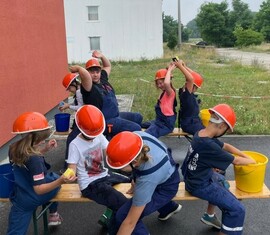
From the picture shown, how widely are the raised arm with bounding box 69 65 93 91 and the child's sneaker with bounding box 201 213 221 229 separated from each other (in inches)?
84.7

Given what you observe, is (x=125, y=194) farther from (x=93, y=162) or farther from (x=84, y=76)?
(x=84, y=76)

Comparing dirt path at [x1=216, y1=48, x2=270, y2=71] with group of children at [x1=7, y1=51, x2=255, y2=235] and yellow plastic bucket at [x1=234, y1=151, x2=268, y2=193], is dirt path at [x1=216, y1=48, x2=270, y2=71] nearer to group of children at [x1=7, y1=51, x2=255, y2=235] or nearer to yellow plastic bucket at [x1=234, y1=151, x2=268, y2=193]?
yellow plastic bucket at [x1=234, y1=151, x2=268, y2=193]

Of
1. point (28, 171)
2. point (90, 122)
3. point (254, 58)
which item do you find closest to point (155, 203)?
point (90, 122)

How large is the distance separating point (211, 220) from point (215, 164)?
971mm

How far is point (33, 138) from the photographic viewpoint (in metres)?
3.08

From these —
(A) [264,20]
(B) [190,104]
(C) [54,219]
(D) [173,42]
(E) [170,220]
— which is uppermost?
(A) [264,20]

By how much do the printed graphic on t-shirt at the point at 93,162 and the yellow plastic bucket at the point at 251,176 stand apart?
52.0 inches

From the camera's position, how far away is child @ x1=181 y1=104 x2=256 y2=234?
10.1 feet

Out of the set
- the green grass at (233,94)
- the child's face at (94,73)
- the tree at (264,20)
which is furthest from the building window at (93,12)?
the tree at (264,20)

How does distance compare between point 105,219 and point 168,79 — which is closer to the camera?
point 105,219

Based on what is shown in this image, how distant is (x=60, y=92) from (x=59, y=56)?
1.06 m

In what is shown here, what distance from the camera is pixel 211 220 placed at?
12.5 feet

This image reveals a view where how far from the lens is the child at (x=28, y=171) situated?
3.01 metres

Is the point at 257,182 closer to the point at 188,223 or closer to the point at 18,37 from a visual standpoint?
the point at 188,223
